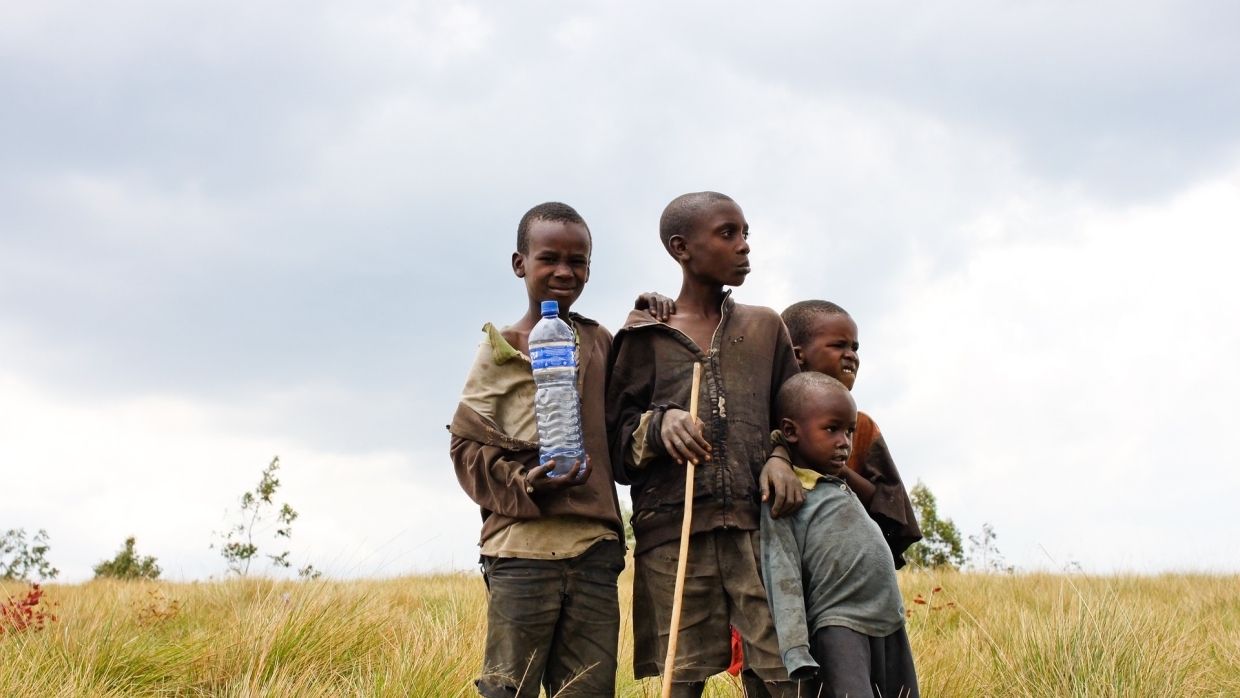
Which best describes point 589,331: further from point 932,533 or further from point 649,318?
point 932,533

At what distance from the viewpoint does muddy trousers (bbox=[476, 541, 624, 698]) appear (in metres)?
3.63

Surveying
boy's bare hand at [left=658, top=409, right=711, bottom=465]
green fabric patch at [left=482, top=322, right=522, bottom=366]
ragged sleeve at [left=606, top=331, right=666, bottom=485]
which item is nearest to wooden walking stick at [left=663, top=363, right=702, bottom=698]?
boy's bare hand at [left=658, top=409, right=711, bottom=465]

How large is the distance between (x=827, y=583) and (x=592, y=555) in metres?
0.86

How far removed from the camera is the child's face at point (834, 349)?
416 cm

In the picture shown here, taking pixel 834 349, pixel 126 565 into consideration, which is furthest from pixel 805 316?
pixel 126 565

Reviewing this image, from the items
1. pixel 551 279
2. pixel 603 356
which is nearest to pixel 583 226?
pixel 551 279

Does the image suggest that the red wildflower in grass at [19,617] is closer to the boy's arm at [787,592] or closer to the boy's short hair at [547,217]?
the boy's short hair at [547,217]

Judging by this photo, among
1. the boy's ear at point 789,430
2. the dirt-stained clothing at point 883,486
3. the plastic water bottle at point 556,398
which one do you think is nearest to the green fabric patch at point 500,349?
the plastic water bottle at point 556,398

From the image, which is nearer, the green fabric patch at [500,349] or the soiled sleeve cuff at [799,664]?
the soiled sleeve cuff at [799,664]

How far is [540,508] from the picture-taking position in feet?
12.2

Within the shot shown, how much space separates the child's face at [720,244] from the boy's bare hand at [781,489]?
0.75m

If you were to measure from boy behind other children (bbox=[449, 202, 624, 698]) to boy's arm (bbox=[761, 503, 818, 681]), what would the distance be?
2.00 ft

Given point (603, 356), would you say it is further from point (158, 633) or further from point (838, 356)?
point (158, 633)

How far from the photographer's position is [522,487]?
3.65 meters
